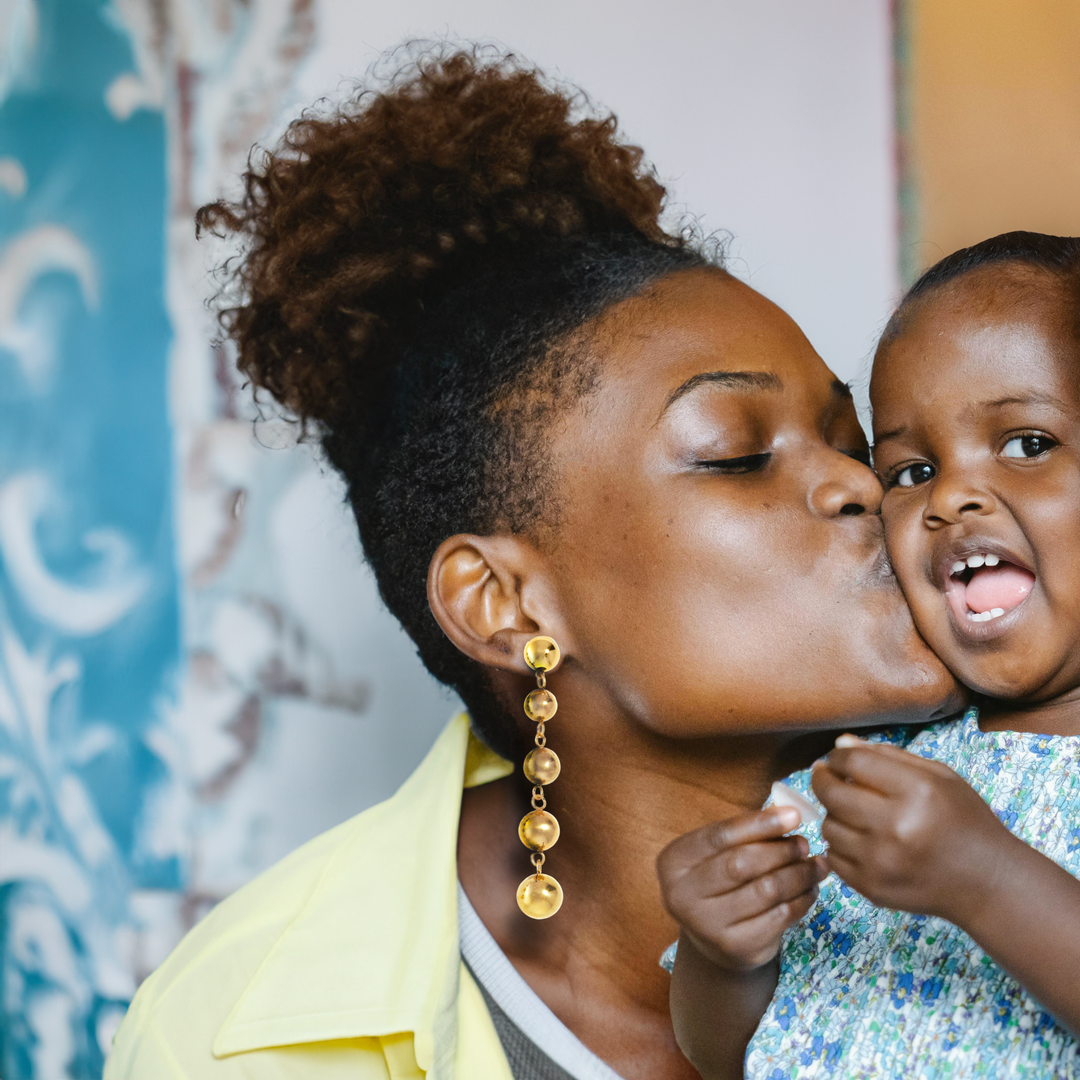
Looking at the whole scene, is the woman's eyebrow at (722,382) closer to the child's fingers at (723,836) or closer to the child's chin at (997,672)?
the child's chin at (997,672)

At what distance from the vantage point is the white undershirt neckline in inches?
65.9

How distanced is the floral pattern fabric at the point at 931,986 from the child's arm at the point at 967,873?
0.16 m

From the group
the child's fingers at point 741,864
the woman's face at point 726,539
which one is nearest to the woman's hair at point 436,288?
the woman's face at point 726,539

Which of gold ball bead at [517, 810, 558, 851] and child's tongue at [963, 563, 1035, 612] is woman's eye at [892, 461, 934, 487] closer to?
child's tongue at [963, 563, 1035, 612]

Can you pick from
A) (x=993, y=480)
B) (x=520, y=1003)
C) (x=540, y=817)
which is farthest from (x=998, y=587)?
(x=520, y=1003)

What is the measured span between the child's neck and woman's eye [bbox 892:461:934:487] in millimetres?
281

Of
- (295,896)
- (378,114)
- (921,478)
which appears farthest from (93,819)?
(921,478)

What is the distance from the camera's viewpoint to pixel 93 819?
2.49 meters

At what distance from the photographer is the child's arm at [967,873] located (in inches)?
43.3

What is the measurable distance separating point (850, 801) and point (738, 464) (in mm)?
534

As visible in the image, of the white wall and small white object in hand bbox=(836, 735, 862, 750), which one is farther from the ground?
the white wall

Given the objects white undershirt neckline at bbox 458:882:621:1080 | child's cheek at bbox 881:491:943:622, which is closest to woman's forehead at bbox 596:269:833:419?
child's cheek at bbox 881:491:943:622

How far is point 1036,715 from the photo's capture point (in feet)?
4.65

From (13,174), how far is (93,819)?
1326 mm
